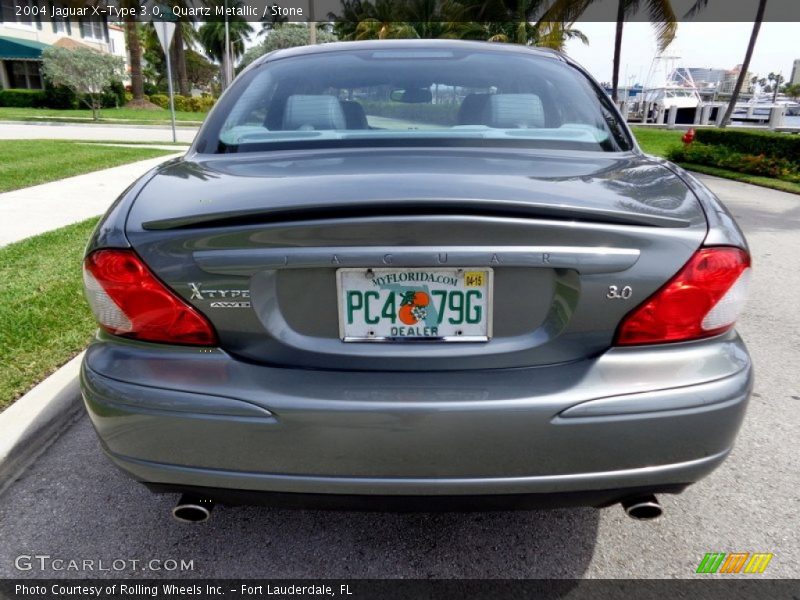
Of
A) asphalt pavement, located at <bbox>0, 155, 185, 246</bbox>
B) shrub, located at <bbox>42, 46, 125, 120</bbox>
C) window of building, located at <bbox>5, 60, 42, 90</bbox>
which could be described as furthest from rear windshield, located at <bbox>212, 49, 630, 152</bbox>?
window of building, located at <bbox>5, 60, 42, 90</bbox>

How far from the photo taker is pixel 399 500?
1.74m

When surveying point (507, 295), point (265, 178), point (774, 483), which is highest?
point (265, 178)

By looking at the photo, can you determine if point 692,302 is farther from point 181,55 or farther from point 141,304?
point 181,55

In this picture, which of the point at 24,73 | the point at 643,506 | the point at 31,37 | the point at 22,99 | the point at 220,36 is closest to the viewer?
the point at 643,506

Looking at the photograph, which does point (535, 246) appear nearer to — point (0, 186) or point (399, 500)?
point (399, 500)

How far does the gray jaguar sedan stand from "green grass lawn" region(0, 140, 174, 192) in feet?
27.4

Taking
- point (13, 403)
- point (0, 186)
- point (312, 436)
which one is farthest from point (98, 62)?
point (312, 436)

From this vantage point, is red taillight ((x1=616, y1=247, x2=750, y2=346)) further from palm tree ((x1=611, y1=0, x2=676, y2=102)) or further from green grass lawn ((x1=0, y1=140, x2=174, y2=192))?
palm tree ((x1=611, y1=0, x2=676, y2=102))

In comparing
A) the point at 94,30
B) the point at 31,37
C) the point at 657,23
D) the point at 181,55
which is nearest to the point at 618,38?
the point at 657,23

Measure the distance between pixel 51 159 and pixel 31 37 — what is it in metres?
37.9

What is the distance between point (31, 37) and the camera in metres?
42.4

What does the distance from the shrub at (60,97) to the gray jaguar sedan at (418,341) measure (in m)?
37.1

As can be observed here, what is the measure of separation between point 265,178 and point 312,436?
0.74 meters

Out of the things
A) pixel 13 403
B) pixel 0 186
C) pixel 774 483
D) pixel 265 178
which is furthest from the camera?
pixel 0 186
